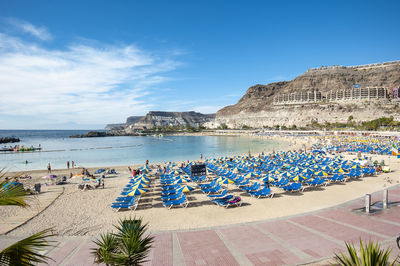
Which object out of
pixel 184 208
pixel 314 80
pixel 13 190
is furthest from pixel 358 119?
pixel 13 190

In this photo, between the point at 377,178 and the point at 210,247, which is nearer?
the point at 210,247

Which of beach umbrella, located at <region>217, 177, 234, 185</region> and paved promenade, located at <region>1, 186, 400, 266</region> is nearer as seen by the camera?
paved promenade, located at <region>1, 186, 400, 266</region>

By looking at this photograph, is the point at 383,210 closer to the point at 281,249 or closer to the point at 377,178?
the point at 281,249

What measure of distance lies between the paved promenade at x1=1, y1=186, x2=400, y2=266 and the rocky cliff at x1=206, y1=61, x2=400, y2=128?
10791cm

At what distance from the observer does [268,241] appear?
24.6 ft

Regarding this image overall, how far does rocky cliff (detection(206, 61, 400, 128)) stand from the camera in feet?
344

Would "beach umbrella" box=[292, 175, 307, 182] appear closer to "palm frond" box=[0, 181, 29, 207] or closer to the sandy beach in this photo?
the sandy beach

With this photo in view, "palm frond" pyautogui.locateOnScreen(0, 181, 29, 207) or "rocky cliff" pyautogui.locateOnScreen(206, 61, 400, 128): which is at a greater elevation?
"rocky cliff" pyautogui.locateOnScreen(206, 61, 400, 128)

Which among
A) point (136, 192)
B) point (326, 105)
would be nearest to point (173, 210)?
point (136, 192)

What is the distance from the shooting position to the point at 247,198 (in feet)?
44.6

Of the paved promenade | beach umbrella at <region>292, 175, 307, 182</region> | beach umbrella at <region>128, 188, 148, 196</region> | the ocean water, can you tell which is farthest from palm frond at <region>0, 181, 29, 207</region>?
the ocean water

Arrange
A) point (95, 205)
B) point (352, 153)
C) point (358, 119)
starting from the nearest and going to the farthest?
point (95, 205), point (352, 153), point (358, 119)

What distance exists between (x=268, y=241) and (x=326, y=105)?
13096cm

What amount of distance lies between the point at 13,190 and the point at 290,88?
19455 cm
